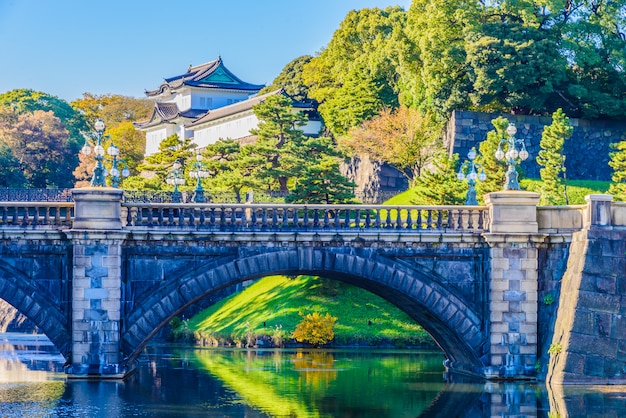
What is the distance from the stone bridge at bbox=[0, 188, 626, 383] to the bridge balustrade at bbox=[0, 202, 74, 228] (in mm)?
47

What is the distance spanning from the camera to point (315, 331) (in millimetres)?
66000

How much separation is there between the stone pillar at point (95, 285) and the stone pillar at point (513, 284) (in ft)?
41.6

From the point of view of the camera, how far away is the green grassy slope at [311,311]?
65875 millimetres

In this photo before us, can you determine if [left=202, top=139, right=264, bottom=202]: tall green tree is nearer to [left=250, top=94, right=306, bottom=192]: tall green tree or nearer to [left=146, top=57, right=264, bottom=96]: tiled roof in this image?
[left=250, top=94, right=306, bottom=192]: tall green tree

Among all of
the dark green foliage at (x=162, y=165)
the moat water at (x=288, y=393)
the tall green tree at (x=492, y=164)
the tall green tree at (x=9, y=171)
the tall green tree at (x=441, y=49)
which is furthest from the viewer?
the tall green tree at (x=9, y=171)

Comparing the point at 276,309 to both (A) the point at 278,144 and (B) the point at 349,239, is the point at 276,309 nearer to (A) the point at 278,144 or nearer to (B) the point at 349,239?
(A) the point at 278,144

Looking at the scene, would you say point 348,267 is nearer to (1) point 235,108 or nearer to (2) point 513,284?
(2) point 513,284

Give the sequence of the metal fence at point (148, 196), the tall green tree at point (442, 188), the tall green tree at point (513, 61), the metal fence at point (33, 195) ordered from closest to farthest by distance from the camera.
A: the tall green tree at point (442, 188) < the metal fence at point (33, 195) < the metal fence at point (148, 196) < the tall green tree at point (513, 61)

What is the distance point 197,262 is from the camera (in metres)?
44.2

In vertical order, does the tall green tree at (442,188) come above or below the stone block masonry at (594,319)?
above

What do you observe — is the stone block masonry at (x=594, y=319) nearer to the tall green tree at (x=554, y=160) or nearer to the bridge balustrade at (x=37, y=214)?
the bridge balustrade at (x=37, y=214)

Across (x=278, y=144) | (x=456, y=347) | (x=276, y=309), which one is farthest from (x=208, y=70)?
(x=456, y=347)

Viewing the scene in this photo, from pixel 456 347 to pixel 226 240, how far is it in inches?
392

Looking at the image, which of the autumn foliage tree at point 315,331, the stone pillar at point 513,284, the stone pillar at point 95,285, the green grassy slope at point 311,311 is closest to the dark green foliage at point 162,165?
the green grassy slope at point 311,311
